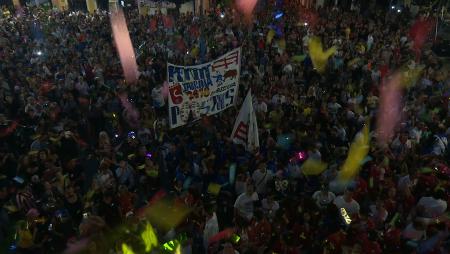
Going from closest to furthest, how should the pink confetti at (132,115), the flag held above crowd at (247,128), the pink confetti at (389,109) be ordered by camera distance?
the flag held above crowd at (247,128)
the pink confetti at (389,109)
the pink confetti at (132,115)

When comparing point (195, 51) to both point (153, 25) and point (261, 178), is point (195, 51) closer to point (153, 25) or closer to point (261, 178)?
point (153, 25)

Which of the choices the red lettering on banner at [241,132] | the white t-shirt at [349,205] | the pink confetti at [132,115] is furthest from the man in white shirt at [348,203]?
the pink confetti at [132,115]

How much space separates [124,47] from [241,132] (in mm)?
10628

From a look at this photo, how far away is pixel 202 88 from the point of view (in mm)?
9711

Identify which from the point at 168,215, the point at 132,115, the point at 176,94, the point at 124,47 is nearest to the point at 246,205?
the point at 168,215

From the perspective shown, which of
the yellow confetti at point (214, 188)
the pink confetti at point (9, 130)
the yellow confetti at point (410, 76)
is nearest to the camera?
the yellow confetti at point (214, 188)

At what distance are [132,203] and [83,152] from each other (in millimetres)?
3467

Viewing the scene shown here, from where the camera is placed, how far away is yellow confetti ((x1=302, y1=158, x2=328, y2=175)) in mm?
8648

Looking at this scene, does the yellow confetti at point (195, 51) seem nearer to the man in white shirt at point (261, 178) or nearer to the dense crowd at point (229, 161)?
the dense crowd at point (229, 161)

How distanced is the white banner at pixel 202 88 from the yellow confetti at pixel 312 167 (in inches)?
98.7

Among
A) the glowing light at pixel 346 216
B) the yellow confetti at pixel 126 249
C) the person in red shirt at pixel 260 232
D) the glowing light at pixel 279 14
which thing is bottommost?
the glowing light at pixel 346 216

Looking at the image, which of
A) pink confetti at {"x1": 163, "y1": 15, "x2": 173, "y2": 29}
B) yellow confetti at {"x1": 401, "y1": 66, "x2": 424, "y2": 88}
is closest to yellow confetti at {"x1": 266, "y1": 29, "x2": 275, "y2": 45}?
pink confetti at {"x1": 163, "y1": 15, "x2": 173, "y2": 29}

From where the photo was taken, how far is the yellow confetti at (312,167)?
8648 mm

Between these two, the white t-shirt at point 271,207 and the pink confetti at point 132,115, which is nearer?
the white t-shirt at point 271,207
